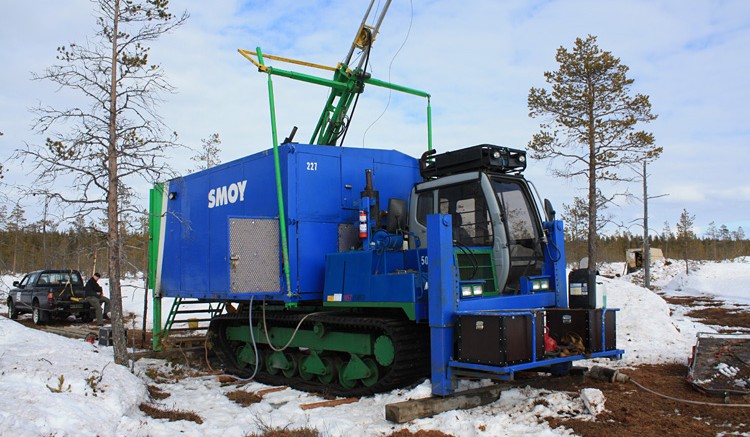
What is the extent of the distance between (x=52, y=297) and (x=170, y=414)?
49.6 ft

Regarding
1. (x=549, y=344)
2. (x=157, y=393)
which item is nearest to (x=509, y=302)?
(x=549, y=344)

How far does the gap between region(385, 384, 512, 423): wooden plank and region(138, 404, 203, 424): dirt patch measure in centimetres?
234

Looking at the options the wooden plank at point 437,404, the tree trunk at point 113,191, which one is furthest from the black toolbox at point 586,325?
the tree trunk at point 113,191

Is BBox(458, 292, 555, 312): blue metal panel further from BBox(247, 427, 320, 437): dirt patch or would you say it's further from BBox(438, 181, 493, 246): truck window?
BBox(247, 427, 320, 437): dirt patch

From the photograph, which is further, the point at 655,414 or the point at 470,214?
the point at 470,214

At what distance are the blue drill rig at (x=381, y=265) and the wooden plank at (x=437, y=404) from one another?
0.16 meters

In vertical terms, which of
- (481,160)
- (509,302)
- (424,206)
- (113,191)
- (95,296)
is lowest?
(95,296)

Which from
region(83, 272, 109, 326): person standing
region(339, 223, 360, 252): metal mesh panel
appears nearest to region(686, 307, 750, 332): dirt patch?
region(339, 223, 360, 252): metal mesh panel

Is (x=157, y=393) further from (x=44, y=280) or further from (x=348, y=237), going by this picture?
(x=44, y=280)

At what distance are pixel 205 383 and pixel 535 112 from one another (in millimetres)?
16500

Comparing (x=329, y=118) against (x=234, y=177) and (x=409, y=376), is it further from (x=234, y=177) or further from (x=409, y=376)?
(x=409, y=376)

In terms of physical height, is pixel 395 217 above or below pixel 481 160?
below

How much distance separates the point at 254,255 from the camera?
9.02m

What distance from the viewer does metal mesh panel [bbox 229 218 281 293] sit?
8852 millimetres
